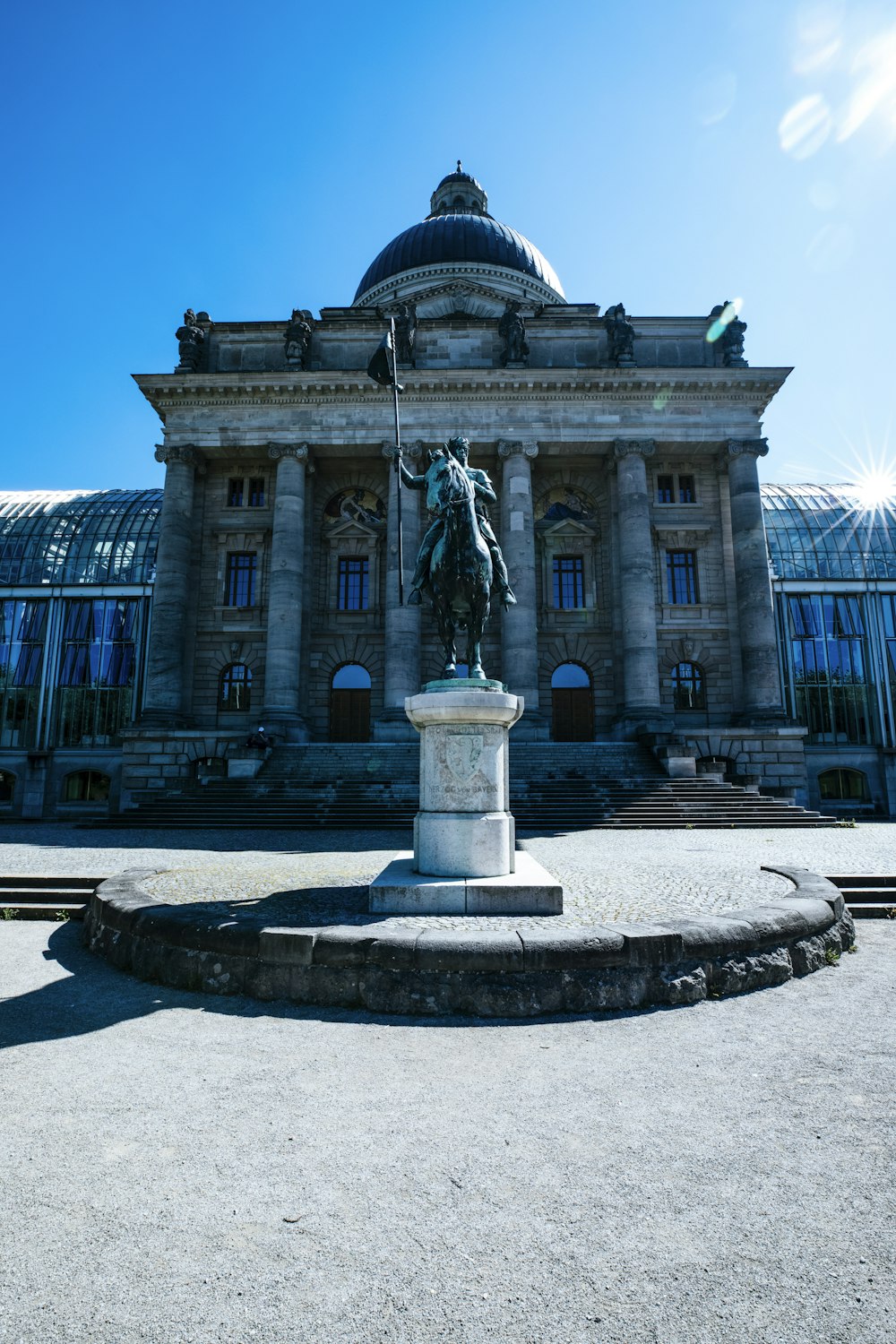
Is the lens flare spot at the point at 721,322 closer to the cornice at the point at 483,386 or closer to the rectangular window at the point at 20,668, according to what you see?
the cornice at the point at 483,386

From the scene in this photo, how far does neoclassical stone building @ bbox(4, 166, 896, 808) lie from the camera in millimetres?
29453

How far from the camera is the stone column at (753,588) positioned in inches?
1130

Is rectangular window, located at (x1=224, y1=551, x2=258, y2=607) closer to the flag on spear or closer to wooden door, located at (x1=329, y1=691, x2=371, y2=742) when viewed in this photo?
wooden door, located at (x1=329, y1=691, x2=371, y2=742)

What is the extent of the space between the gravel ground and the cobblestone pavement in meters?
1.73

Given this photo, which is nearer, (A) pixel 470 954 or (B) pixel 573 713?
(A) pixel 470 954

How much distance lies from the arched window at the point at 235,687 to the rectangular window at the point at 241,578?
9.60 feet

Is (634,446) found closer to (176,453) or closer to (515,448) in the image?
(515,448)

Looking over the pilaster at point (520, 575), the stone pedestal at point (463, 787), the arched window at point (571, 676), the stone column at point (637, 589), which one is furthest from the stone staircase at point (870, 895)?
the arched window at point (571, 676)

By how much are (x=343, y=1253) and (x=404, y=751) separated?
70.4 ft

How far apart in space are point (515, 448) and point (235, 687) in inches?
622

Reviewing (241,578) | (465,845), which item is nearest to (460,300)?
(241,578)

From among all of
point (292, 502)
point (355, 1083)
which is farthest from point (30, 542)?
point (355, 1083)

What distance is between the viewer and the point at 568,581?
108 ft

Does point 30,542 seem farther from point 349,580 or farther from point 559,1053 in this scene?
point 559,1053
